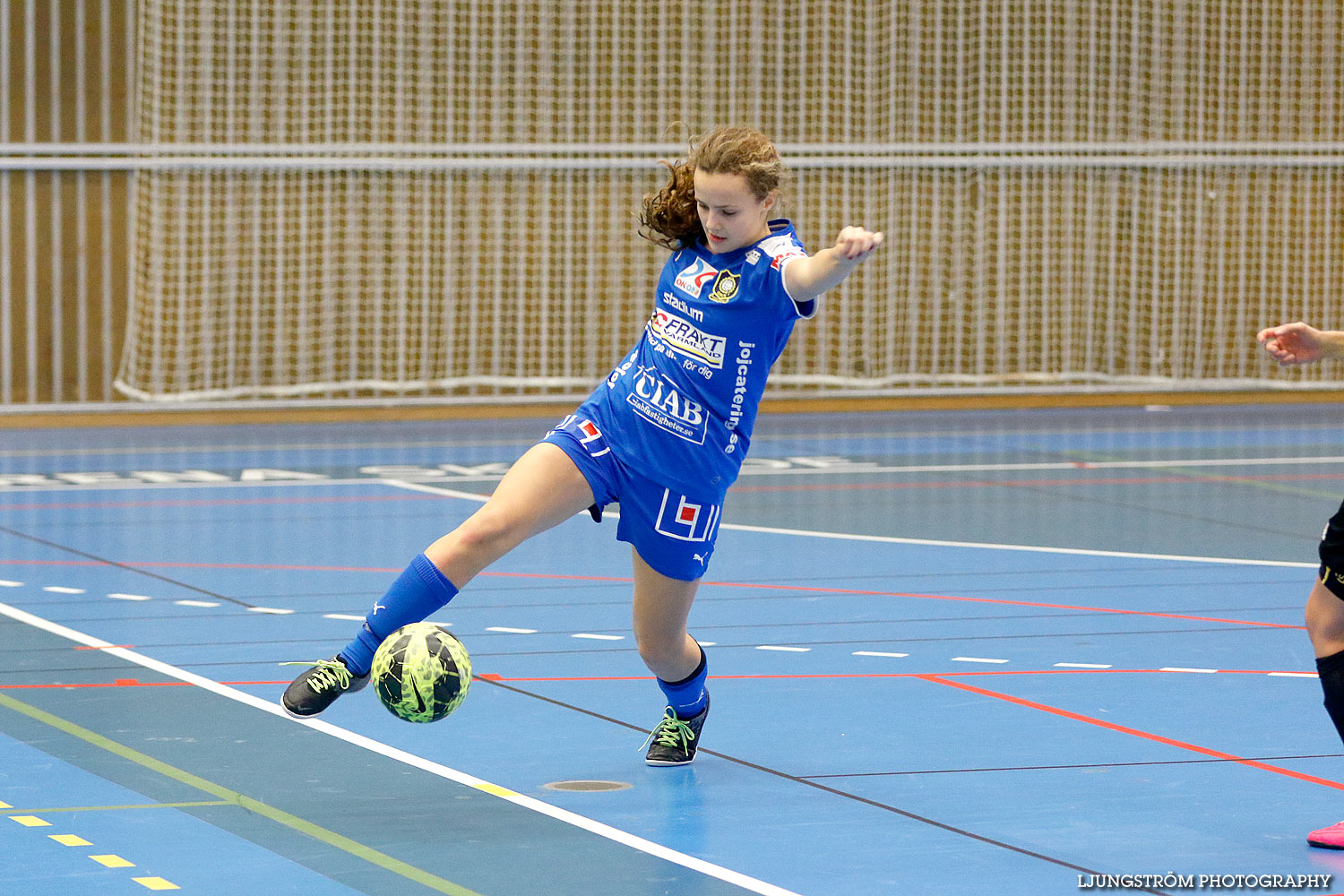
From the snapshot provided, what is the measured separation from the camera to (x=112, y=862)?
3.92 meters

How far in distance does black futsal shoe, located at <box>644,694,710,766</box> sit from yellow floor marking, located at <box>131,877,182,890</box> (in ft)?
4.89

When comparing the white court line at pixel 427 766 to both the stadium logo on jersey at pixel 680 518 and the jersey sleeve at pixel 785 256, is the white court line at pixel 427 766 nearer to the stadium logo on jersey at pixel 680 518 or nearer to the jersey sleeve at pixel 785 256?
the stadium logo on jersey at pixel 680 518

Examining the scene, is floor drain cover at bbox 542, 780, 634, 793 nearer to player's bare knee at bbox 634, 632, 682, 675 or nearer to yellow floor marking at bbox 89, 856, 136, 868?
player's bare knee at bbox 634, 632, 682, 675

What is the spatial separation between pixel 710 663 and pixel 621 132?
1043 centimetres

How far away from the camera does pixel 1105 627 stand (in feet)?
23.1

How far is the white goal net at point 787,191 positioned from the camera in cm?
1523

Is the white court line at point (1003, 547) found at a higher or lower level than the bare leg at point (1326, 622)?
lower

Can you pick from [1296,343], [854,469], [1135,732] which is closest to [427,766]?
[1135,732]

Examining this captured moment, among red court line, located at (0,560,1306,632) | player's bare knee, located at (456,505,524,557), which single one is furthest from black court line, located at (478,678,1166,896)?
red court line, located at (0,560,1306,632)

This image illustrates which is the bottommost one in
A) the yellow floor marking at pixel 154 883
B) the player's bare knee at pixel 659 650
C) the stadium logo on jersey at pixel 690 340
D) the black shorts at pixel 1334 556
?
the yellow floor marking at pixel 154 883

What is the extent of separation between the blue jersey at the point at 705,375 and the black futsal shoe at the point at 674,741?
70cm

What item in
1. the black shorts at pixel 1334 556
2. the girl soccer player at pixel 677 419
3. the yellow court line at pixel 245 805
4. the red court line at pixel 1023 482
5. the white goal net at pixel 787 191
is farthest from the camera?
the white goal net at pixel 787 191

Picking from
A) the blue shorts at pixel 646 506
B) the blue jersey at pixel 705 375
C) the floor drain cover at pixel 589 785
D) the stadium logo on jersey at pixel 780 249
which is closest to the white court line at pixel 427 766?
the floor drain cover at pixel 589 785

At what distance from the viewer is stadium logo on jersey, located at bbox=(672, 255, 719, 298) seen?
4.65m
